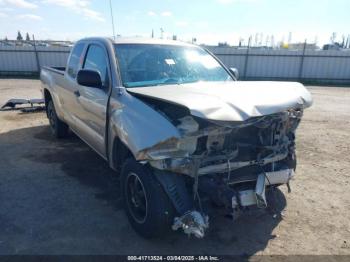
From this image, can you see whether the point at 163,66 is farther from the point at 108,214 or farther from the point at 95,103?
the point at 108,214

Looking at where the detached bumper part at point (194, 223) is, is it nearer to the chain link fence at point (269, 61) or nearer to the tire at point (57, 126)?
the tire at point (57, 126)

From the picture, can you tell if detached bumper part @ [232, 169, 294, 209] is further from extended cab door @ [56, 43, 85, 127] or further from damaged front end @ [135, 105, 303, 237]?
extended cab door @ [56, 43, 85, 127]

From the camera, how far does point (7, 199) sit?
3.98m

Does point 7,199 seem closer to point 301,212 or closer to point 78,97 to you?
point 78,97

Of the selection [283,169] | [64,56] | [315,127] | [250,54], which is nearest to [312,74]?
[250,54]

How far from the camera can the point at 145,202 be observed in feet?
10.3

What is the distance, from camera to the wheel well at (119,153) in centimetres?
349

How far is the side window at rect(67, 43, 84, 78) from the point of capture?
4938 mm

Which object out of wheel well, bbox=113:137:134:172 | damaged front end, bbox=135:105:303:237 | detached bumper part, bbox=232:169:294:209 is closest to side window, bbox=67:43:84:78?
wheel well, bbox=113:137:134:172

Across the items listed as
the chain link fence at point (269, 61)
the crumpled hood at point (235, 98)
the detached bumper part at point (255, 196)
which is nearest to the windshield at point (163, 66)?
the crumpled hood at point (235, 98)

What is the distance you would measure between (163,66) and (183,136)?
5.34 feet

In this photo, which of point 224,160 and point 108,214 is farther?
point 108,214

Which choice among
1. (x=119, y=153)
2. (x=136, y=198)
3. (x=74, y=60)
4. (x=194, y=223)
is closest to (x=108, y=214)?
(x=136, y=198)

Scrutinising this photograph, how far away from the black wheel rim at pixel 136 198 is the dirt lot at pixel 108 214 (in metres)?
0.21
